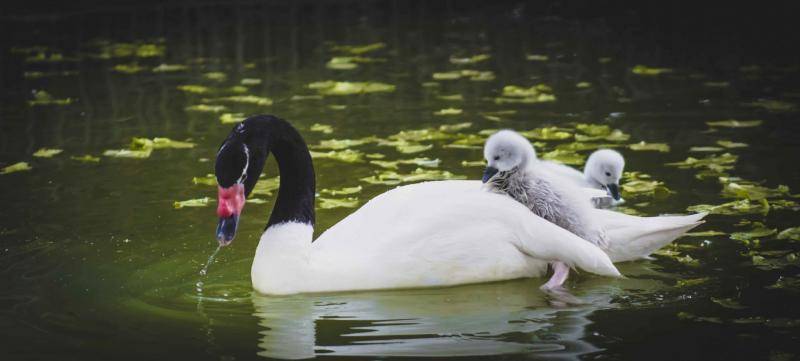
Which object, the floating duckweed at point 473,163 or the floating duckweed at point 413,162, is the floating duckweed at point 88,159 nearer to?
the floating duckweed at point 413,162

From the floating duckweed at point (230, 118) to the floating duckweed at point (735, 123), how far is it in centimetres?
345

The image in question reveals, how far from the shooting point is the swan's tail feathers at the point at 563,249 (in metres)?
5.66

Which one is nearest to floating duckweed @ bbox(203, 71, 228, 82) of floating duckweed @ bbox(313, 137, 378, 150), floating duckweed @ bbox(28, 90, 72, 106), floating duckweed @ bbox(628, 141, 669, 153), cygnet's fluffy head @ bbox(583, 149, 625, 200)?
floating duckweed @ bbox(28, 90, 72, 106)

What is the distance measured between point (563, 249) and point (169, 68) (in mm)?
7570

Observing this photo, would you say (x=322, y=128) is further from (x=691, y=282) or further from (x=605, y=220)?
(x=691, y=282)

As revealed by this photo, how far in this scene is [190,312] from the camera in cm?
555

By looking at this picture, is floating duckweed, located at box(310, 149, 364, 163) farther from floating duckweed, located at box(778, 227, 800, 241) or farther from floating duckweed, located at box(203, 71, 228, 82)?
floating duckweed, located at box(203, 71, 228, 82)

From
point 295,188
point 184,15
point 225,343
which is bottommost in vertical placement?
point 225,343

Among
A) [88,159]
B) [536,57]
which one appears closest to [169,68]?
[536,57]

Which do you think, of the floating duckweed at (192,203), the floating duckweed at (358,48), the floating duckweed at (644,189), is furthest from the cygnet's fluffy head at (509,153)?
the floating duckweed at (358,48)

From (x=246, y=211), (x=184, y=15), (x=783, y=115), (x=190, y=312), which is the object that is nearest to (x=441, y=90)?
(x=783, y=115)

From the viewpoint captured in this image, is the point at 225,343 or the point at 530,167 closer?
the point at 225,343

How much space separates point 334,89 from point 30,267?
4.99 metres

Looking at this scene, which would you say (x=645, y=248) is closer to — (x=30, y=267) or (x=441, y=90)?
(x=30, y=267)
